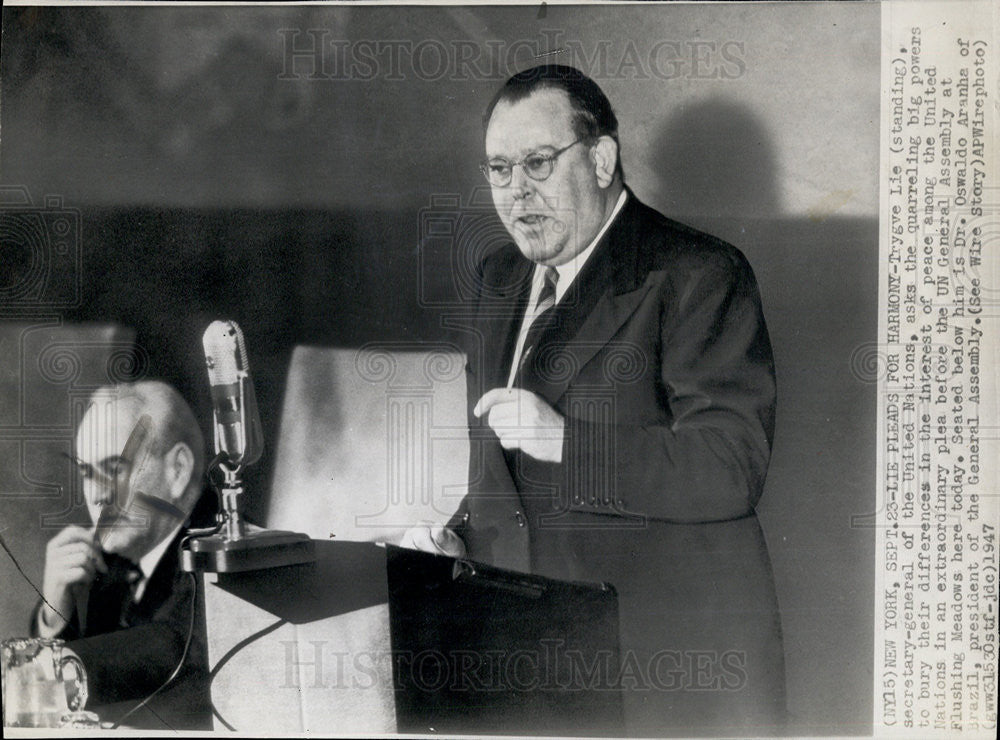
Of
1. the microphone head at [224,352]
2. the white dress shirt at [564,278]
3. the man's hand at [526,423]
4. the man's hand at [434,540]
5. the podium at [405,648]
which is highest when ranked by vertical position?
the white dress shirt at [564,278]

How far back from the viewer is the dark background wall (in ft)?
4.72

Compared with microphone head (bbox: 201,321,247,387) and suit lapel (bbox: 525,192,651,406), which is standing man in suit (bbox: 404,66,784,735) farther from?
microphone head (bbox: 201,321,247,387)

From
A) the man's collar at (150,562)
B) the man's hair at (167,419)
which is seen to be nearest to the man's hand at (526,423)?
the man's hair at (167,419)

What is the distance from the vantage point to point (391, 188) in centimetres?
146

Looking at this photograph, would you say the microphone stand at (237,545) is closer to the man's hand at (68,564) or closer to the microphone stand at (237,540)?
the microphone stand at (237,540)

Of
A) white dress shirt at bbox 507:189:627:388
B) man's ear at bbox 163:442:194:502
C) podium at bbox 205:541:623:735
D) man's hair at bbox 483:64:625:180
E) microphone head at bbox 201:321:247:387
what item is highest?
man's hair at bbox 483:64:625:180

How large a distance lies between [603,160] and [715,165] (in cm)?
19

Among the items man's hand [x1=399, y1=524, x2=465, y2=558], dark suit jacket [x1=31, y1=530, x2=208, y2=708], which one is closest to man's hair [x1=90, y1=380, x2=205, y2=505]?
dark suit jacket [x1=31, y1=530, x2=208, y2=708]

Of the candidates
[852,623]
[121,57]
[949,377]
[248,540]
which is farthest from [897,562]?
[121,57]

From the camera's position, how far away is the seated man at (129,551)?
146cm

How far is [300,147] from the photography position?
146cm

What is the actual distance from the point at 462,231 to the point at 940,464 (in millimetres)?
917

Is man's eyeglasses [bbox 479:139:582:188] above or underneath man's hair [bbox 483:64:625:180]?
underneath

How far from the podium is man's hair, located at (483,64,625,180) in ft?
2.49
